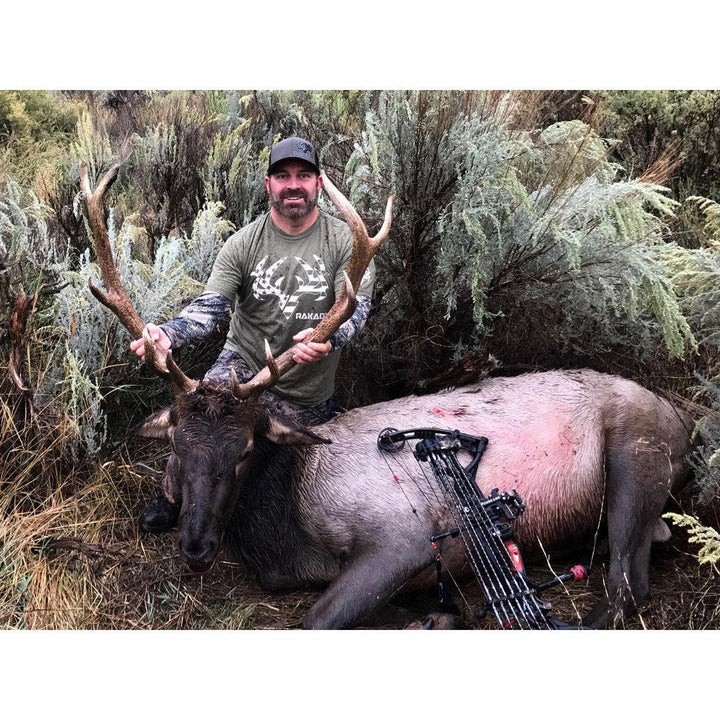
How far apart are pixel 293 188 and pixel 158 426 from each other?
132 cm

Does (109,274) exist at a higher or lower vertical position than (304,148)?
lower

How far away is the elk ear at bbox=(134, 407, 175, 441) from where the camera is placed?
337 cm

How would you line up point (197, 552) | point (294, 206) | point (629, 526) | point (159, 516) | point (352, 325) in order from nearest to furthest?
1. point (197, 552)
2. point (629, 526)
3. point (352, 325)
4. point (159, 516)
5. point (294, 206)

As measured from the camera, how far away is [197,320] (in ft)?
12.3

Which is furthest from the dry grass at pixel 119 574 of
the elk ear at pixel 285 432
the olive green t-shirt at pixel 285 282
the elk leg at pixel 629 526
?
the olive green t-shirt at pixel 285 282

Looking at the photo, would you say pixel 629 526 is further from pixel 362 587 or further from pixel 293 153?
pixel 293 153

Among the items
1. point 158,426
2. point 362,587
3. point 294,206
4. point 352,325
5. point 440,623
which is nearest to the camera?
point 362,587

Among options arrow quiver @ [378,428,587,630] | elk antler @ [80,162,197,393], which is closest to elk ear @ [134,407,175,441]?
elk antler @ [80,162,197,393]

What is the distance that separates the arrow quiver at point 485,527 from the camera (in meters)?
2.99

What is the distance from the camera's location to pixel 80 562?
3.47 meters

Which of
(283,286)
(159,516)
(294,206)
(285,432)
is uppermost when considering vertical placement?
(294,206)

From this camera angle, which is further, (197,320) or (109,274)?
(197,320)

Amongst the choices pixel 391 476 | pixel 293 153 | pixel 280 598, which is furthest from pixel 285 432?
pixel 293 153

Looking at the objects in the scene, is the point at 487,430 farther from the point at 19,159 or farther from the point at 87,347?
the point at 19,159
